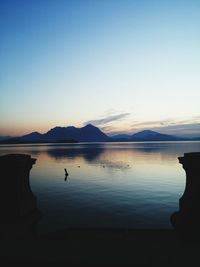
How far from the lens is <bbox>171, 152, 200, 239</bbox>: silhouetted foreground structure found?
25.6ft

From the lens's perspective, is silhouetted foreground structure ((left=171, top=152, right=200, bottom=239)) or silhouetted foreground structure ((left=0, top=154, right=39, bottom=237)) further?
silhouetted foreground structure ((left=0, top=154, right=39, bottom=237))

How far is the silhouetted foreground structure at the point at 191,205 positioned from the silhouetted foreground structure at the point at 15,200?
17.8ft

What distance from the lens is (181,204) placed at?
27.3ft

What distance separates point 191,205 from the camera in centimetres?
792

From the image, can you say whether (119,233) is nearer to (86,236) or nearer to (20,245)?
(86,236)

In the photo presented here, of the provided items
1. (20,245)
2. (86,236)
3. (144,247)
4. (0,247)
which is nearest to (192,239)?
(144,247)

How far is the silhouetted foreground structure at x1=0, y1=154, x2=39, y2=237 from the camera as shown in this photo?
333 inches

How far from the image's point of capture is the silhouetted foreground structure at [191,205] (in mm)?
7797

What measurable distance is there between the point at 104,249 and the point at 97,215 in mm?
13527

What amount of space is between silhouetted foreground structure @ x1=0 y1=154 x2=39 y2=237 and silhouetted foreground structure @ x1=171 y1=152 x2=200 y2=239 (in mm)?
5419

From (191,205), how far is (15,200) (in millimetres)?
6308

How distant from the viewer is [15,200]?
8586 mm

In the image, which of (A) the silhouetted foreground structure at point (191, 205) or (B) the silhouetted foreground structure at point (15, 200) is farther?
(B) the silhouetted foreground structure at point (15, 200)

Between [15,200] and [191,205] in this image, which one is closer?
[191,205]
